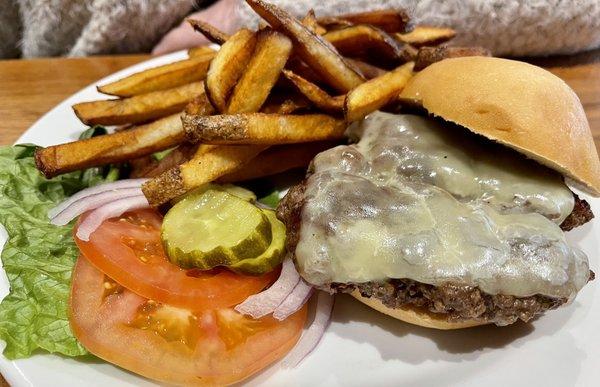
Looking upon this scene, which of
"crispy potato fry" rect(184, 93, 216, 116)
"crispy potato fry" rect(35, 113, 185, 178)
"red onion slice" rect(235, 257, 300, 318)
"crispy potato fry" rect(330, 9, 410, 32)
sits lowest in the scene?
"red onion slice" rect(235, 257, 300, 318)

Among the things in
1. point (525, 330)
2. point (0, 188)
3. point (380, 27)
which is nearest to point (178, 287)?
point (0, 188)

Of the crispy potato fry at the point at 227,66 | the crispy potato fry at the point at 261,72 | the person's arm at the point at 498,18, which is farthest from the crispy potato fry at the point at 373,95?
the person's arm at the point at 498,18

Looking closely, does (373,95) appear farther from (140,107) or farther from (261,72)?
(140,107)

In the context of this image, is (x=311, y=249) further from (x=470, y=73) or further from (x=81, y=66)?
(x=81, y=66)

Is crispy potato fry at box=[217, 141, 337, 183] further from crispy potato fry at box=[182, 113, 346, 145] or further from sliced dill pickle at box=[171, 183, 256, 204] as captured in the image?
crispy potato fry at box=[182, 113, 346, 145]

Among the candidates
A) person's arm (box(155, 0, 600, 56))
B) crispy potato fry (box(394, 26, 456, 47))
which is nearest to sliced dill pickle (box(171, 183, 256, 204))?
crispy potato fry (box(394, 26, 456, 47))

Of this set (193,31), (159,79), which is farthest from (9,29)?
(159,79)
